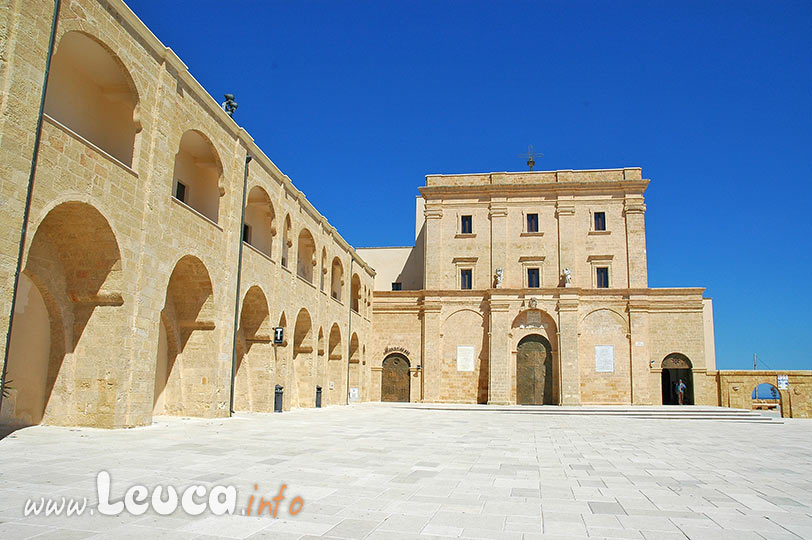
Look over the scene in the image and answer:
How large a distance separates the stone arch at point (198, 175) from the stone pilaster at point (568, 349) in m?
22.7

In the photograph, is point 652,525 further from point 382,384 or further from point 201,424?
point 382,384

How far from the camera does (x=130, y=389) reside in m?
12.5

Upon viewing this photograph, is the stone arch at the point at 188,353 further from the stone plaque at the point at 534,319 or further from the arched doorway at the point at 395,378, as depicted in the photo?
the stone plaque at the point at 534,319

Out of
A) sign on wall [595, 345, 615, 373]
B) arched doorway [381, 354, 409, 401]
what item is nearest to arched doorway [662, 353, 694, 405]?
sign on wall [595, 345, 615, 373]

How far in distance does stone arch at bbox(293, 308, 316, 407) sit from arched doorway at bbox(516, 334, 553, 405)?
14.8 meters

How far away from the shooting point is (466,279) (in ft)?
124

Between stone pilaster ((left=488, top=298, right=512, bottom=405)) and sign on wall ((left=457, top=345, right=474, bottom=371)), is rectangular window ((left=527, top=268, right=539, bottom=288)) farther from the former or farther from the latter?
sign on wall ((left=457, top=345, right=474, bottom=371))

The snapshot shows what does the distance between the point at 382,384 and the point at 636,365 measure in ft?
50.7

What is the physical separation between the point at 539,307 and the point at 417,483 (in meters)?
28.9

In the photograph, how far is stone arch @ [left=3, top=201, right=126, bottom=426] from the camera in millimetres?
12266

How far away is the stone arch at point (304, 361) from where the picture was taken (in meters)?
25.3

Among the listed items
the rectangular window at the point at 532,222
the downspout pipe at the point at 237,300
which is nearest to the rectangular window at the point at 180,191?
the downspout pipe at the point at 237,300

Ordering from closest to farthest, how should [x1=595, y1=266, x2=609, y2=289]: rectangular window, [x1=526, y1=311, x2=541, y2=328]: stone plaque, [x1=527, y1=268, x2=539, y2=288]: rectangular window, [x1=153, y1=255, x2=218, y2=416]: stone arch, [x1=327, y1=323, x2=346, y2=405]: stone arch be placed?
[x1=153, y1=255, x2=218, y2=416]: stone arch, [x1=327, y1=323, x2=346, y2=405]: stone arch, [x1=526, y1=311, x2=541, y2=328]: stone plaque, [x1=595, y1=266, x2=609, y2=289]: rectangular window, [x1=527, y1=268, x2=539, y2=288]: rectangular window

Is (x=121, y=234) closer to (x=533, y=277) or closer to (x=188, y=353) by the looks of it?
(x=188, y=353)
